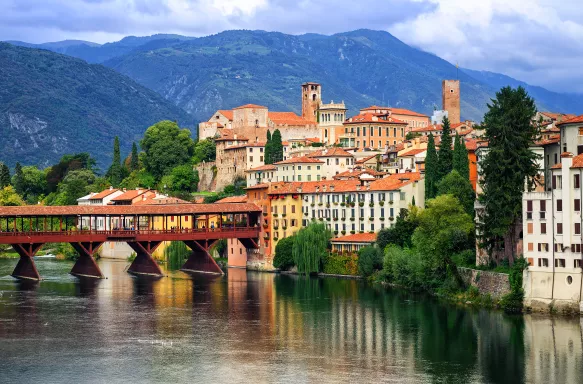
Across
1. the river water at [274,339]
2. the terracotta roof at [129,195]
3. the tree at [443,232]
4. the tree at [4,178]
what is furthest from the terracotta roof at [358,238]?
the tree at [4,178]

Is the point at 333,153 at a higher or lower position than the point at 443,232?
higher

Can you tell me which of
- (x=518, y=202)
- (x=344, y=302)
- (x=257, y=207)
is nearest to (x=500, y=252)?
(x=518, y=202)

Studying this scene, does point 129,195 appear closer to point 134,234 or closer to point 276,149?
point 276,149

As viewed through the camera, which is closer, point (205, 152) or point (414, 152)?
point (414, 152)

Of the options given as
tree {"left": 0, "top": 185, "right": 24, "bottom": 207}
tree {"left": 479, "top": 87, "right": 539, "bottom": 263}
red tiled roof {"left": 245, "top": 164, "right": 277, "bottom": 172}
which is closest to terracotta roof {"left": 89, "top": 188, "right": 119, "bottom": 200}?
tree {"left": 0, "top": 185, "right": 24, "bottom": 207}

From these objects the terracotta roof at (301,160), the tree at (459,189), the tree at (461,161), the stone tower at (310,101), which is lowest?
the tree at (459,189)

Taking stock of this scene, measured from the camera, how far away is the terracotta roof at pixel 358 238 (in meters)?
95.7

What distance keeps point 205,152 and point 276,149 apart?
20.6m

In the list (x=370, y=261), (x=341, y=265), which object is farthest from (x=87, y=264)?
(x=370, y=261)

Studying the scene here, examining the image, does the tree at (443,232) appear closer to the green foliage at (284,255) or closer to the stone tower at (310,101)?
the green foliage at (284,255)

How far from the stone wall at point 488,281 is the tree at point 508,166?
1.82 m

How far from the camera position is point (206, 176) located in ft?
487

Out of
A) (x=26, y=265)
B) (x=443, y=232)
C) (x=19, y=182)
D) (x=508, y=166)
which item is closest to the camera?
(x=508, y=166)

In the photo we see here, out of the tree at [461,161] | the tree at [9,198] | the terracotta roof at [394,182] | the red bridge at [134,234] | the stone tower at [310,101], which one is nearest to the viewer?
the tree at [461,161]
